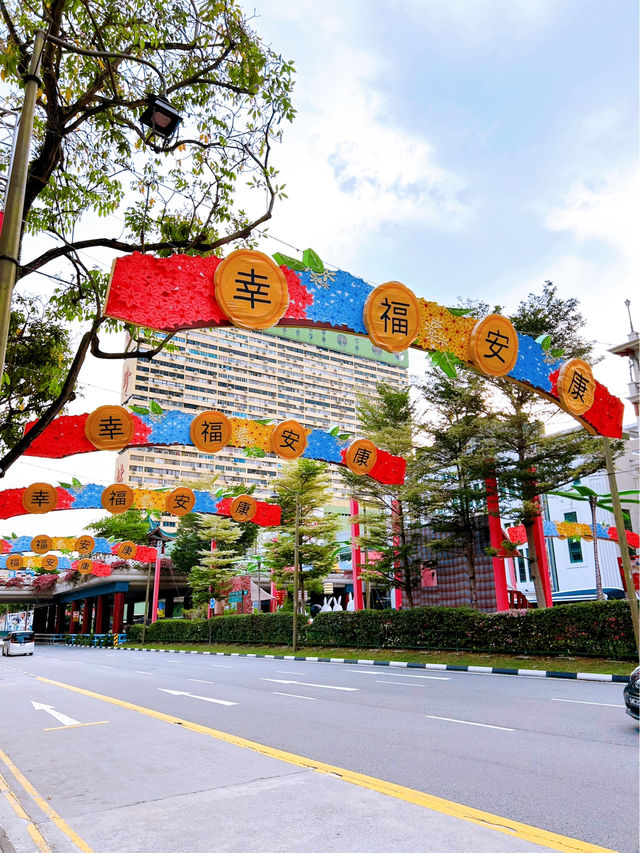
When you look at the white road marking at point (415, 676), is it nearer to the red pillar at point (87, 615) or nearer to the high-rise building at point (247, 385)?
the red pillar at point (87, 615)

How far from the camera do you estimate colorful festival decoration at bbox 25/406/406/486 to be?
1350cm

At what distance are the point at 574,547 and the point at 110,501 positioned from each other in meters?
26.2

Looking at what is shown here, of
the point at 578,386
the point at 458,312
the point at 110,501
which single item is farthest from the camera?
the point at 110,501

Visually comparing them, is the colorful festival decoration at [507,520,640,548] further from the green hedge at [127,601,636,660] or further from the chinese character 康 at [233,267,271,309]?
the chinese character 康 at [233,267,271,309]

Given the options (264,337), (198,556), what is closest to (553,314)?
(198,556)

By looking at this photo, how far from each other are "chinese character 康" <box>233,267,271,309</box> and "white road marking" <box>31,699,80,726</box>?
6.78 meters

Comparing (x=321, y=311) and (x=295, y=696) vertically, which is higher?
(x=321, y=311)

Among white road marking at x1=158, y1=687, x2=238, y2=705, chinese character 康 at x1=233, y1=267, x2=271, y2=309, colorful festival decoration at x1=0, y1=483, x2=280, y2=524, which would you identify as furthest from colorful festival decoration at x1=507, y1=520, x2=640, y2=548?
chinese character 康 at x1=233, y1=267, x2=271, y2=309

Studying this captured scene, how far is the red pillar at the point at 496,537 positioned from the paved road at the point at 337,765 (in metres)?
8.48

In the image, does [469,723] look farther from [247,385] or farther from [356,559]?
[247,385]

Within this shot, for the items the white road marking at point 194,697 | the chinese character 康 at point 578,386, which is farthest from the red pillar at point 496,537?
the white road marking at point 194,697

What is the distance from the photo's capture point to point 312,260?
8672 millimetres

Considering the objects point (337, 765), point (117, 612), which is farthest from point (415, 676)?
point (117, 612)

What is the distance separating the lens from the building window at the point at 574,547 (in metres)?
33.2
